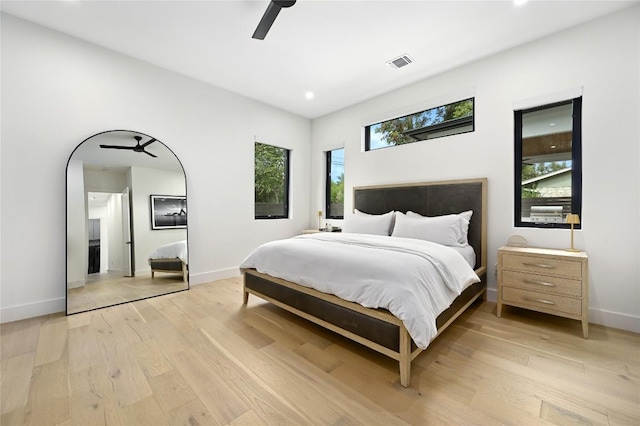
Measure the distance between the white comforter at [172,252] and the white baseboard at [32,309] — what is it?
89cm

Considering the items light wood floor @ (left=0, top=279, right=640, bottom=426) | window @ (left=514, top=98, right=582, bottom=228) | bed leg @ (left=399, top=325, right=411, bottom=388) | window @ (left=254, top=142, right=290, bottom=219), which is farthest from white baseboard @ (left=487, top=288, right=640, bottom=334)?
window @ (left=254, top=142, right=290, bottom=219)

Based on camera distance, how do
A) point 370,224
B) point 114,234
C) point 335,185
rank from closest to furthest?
point 114,234, point 370,224, point 335,185

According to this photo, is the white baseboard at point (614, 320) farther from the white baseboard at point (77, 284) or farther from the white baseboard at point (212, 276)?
the white baseboard at point (77, 284)

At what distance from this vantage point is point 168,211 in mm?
3326

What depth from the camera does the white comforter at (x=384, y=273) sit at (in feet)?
5.13

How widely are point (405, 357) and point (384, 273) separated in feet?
1.65

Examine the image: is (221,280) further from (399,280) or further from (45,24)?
(45,24)

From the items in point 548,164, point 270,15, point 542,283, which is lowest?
point 542,283

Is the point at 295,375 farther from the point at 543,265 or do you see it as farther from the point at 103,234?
the point at 103,234

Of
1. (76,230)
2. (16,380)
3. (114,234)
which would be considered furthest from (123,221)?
(16,380)

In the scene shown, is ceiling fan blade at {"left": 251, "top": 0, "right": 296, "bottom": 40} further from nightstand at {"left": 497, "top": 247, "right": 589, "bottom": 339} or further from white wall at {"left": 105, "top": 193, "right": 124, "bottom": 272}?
nightstand at {"left": 497, "top": 247, "right": 589, "bottom": 339}

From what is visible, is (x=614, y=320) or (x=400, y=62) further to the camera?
(x=400, y=62)

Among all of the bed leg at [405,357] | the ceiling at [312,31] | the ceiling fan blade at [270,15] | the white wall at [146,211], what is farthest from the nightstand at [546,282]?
the white wall at [146,211]

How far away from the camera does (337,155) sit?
4.85 meters
